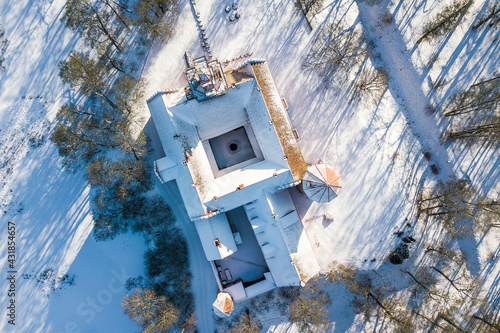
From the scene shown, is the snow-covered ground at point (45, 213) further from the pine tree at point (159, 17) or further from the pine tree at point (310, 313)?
the pine tree at point (310, 313)

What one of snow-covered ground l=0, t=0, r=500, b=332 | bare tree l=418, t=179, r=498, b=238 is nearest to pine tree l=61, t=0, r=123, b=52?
snow-covered ground l=0, t=0, r=500, b=332

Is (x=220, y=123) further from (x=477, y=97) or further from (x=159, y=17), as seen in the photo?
(x=477, y=97)

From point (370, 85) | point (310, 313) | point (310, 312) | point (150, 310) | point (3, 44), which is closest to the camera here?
point (310, 313)

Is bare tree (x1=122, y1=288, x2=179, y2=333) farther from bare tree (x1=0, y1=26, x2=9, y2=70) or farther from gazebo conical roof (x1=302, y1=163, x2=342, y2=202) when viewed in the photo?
bare tree (x1=0, y1=26, x2=9, y2=70)

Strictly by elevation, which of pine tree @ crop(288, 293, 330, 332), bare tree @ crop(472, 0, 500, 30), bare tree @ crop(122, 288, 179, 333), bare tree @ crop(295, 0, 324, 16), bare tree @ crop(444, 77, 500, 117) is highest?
bare tree @ crop(295, 0, 324, 16)

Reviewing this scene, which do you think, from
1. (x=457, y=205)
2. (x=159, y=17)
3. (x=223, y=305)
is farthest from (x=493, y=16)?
(x=223, y=305)

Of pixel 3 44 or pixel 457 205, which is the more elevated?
pixel 3 44
